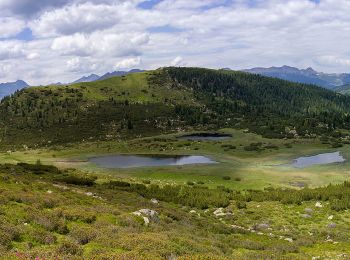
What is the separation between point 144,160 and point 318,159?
44.4 m

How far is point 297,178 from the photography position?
66.4 meters

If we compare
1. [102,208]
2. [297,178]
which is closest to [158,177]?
[297,178]

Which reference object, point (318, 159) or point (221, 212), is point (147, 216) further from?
point (318, 159)

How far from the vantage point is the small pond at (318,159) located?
8510 cm

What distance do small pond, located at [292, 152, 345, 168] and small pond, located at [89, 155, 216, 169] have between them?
813 inches

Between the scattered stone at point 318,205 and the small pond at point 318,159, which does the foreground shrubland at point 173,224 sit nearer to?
the scattered stone at point 318,205

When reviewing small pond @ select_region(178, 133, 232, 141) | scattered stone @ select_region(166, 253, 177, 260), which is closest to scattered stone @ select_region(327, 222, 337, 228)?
scattered stone @ select_region(166, 253, 177, 260)

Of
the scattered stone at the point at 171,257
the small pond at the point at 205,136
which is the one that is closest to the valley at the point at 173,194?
the scattered stone at the point at 171,257

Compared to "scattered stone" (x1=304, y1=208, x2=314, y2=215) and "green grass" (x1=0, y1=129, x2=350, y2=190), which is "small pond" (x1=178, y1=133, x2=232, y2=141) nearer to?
"green grass" (x1=0, y1=129, x2=350, y2=190)

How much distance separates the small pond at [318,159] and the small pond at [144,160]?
813 inches

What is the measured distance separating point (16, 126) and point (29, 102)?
97.4ft

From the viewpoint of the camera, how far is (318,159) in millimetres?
92812

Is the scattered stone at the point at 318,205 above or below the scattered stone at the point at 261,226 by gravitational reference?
below

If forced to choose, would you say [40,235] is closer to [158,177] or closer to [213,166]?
[158,177]
